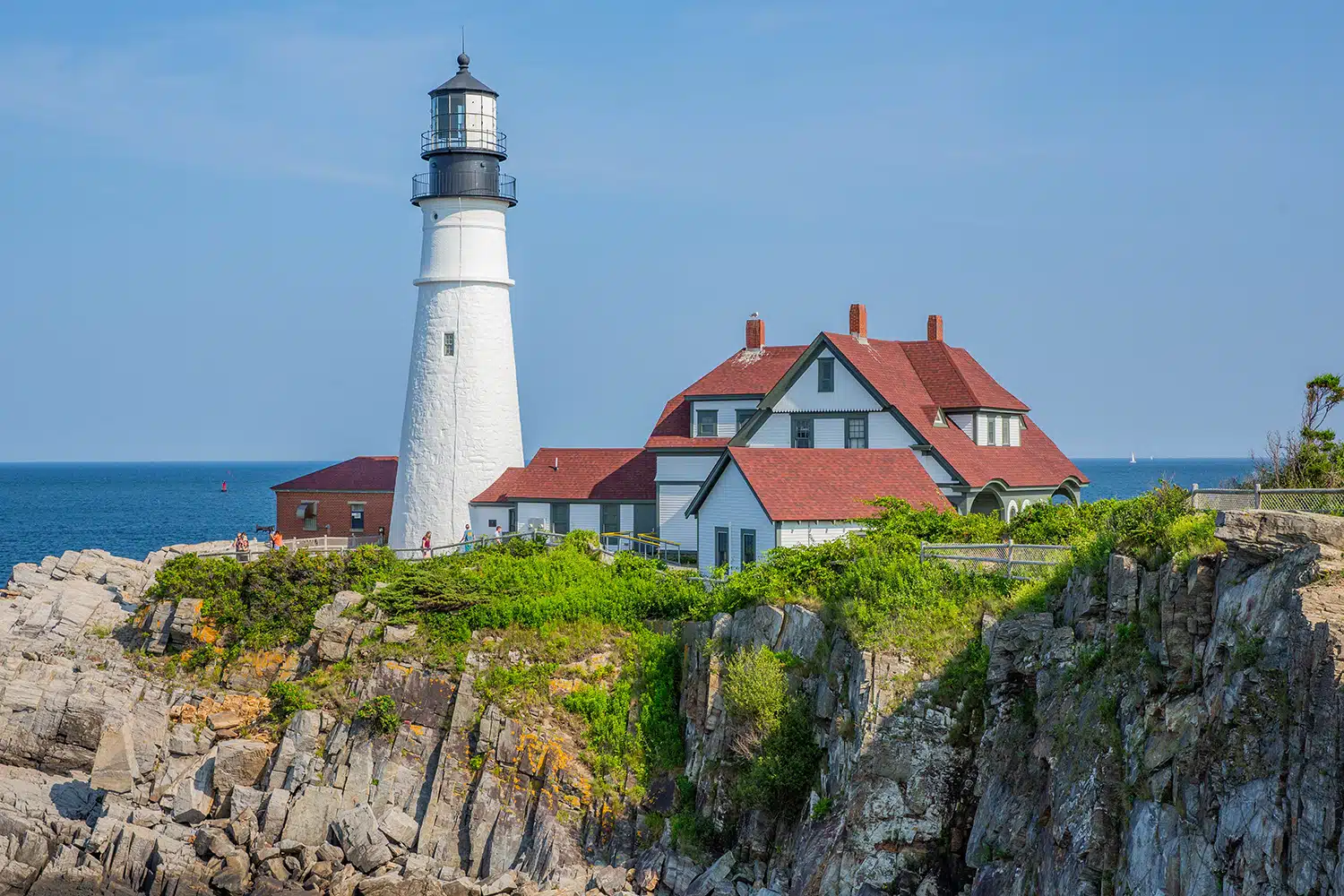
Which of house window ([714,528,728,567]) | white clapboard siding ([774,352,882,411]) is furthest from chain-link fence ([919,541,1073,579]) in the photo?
white clapboard siding ([774,352,882,411])

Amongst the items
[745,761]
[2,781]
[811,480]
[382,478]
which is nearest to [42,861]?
[2,781]

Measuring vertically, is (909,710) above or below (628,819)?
above

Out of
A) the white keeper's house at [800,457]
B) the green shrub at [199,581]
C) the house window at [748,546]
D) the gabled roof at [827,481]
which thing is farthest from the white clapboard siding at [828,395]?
the green shrub at [199,581]

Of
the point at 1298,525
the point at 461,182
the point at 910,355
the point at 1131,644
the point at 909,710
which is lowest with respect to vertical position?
the point at 909,710

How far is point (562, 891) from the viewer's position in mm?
24906

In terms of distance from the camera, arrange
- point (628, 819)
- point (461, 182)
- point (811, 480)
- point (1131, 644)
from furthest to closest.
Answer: point (461, 182) → point (811, 480) → point (628, 819) → point (1131, 644)

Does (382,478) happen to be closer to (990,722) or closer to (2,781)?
(2,781)

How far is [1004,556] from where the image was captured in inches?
991

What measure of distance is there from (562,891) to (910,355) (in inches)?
832

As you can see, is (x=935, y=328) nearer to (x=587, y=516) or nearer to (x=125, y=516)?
(x=587, y=516)

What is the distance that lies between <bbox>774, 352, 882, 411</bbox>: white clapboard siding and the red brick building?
14.7 metres

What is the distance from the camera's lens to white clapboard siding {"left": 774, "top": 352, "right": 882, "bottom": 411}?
1473 inches

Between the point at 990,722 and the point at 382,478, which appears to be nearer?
the point at 990,722

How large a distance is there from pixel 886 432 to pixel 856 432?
31.3 inches
